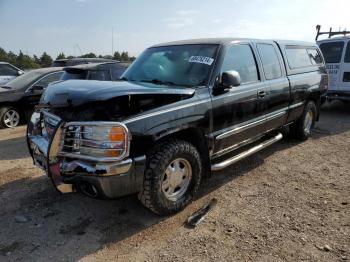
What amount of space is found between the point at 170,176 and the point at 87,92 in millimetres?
1226

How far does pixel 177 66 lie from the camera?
4.42 m

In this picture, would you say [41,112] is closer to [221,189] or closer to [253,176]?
[221,189]

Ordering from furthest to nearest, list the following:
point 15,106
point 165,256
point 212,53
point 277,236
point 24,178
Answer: point 15,106 < point 24,178 < point 212,53 < point 277,236 < point 165,256

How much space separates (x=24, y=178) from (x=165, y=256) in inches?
110

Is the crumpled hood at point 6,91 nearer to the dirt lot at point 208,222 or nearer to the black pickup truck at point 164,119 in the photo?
the dirt lot at point 208,222

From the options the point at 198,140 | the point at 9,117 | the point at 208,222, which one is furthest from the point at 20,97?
the point at 208,222

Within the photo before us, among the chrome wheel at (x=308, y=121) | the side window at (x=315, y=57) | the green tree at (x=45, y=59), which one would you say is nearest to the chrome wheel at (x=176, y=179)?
the chrome wheel at (x=308, y=121)

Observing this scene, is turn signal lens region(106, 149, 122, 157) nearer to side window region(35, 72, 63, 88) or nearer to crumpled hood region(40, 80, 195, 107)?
crumpled hood region(40, 80, 195, 107)

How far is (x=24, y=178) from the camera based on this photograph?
499 cm

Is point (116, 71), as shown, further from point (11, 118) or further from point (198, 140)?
point (198, 140)

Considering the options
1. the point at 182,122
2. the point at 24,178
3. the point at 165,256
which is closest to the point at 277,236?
the point at 165,256

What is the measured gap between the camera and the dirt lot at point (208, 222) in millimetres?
3188

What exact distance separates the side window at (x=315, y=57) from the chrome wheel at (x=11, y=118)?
691cm

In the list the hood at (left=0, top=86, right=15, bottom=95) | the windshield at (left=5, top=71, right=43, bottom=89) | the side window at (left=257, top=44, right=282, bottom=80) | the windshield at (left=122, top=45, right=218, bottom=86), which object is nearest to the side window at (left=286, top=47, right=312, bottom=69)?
the side window at (left=257, top=44, right=282, bottom=80)
